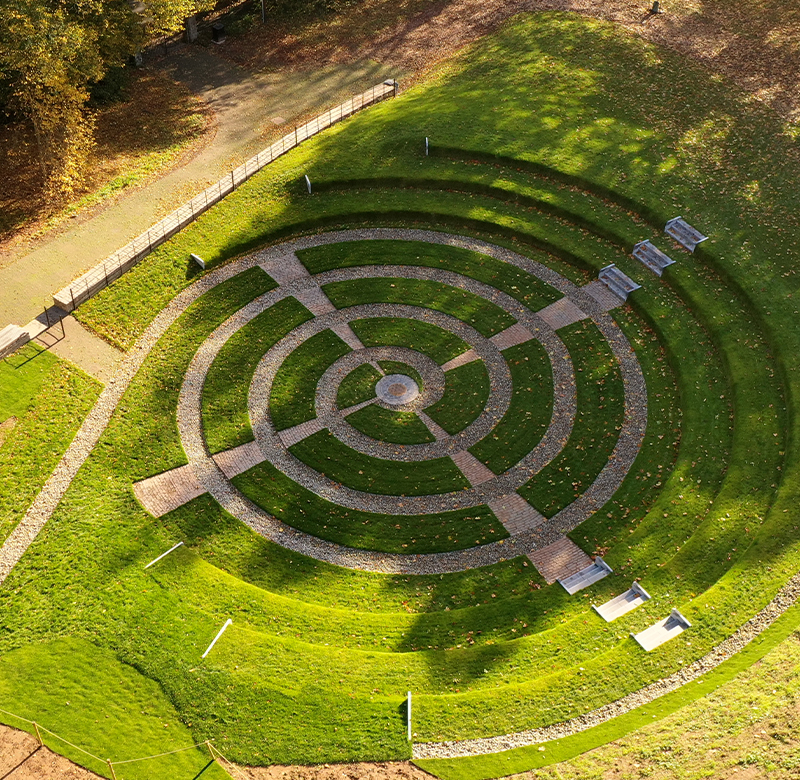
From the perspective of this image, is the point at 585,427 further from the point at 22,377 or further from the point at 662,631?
the point at 22,377

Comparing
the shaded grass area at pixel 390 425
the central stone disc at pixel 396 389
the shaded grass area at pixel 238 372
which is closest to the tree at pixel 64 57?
the shaded grass area at pixel 238 372

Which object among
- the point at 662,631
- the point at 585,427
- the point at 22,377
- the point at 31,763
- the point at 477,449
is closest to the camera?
the point at 31,763

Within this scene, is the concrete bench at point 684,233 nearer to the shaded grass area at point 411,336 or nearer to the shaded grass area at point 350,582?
the shaded grass area at point 411,336

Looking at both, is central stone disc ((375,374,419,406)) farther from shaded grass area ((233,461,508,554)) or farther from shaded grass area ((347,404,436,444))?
shaded grass area ((233,461,508,554))

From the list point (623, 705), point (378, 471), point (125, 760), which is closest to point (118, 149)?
point (378, 471)

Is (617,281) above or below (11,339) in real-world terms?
below

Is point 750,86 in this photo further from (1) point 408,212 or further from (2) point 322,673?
(2) point 322,673
